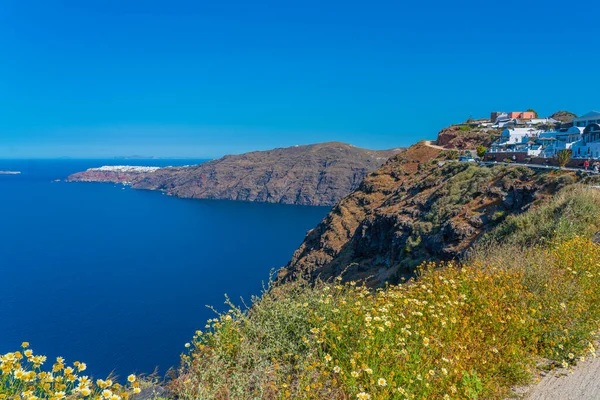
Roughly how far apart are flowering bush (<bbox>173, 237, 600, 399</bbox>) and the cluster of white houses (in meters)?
28.7

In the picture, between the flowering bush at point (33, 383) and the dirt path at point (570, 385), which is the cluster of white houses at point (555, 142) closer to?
the dirt path at point (570, 385)

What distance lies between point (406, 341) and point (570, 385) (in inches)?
88.2

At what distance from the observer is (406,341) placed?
13.6 feet

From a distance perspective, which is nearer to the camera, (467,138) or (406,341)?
(406,341)

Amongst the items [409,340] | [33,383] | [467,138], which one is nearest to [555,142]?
[467,138]

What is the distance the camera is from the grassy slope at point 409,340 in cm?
372

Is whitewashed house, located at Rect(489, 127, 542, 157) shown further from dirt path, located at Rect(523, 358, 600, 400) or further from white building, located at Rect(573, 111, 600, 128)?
dirt path, located at Rect(523, 358, 600, 400)

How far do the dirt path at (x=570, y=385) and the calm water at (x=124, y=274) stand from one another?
34090 millimetres

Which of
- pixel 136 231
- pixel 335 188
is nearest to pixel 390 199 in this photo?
pixel 136 231

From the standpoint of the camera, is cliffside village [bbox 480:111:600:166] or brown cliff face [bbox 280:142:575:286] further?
cliffside village [bbox 480:111:600:166]

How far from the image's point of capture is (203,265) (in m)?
74.9

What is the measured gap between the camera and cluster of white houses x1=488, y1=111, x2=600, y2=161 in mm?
34562

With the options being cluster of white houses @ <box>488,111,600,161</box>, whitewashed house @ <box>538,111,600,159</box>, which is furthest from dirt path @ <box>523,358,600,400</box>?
whitewashed house @ <box>538,111,600,159</box>

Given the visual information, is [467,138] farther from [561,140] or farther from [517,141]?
[561,140]
